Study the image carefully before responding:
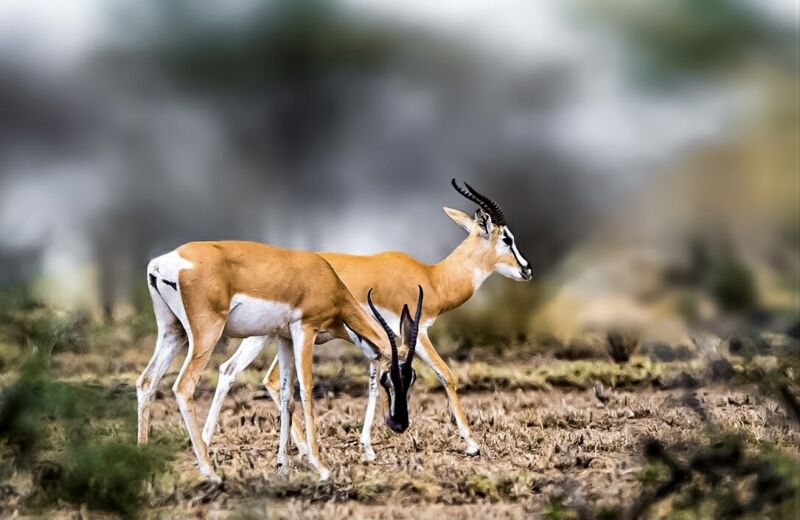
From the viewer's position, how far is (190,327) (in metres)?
8.53

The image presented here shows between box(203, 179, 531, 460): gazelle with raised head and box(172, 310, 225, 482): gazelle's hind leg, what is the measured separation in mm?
1077

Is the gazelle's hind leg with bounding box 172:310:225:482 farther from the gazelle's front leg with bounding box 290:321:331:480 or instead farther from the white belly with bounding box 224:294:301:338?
the gazelle's front leg with bounding box 290:321:331:480

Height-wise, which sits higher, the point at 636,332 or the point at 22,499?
the point at 636,332

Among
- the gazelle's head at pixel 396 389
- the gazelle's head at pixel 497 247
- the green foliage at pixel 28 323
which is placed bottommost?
the gazelle's head at pixel 396 389

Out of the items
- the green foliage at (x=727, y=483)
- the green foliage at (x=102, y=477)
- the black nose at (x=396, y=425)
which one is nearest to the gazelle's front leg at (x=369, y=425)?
the black nose at (x=396, y=425)

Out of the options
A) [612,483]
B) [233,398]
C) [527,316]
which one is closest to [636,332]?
[527,316]

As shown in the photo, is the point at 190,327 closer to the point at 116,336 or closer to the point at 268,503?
the point at 268,503

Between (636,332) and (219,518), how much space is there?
1191 centimetres

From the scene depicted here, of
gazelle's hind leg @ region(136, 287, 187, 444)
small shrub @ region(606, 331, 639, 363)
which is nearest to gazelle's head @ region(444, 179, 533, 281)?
gazelle's hind leg @ region(136, 287, 187, 444)

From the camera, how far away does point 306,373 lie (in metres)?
8.97

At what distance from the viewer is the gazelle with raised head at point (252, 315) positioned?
8516 millimetres

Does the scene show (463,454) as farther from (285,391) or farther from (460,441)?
(285,391)

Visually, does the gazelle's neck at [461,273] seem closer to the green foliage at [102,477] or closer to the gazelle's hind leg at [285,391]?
the gazelle's hind leg at [285,391]

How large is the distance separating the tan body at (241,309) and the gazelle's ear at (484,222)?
2.72 metres
